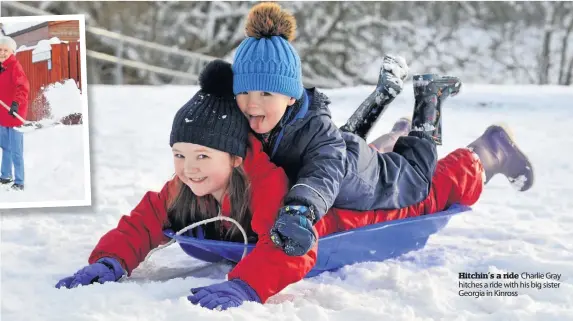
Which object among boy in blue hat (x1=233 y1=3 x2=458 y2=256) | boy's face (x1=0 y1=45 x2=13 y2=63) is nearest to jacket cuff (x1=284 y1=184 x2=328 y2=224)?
boy in blue hat (x1=233 y1=3 x2=458 y2=256)

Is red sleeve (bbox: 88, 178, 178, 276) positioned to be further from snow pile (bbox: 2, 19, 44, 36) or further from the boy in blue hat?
snow pile (bbox: 2, 19, 44, 36)

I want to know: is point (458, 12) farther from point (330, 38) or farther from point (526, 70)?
point (330, 38)

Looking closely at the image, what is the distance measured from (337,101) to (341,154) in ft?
7.54

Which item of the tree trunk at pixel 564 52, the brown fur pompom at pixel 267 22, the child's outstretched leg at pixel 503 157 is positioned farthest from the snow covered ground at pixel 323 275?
the tree trunk at pixel 564 52

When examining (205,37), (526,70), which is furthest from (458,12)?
(205,37)

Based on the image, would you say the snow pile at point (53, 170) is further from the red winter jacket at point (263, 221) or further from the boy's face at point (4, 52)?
Result: the red winter jacket at point (263, 221)

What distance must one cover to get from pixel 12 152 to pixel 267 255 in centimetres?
105

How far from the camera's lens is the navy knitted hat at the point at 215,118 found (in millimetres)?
1487

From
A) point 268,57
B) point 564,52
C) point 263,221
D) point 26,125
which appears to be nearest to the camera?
point 263,221

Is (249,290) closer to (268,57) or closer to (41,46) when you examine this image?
(268,57)

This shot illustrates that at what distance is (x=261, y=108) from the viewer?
5.08 feet

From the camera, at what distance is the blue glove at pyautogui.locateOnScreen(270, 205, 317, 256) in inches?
53.2

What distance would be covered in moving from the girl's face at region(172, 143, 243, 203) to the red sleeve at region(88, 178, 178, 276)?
139mm

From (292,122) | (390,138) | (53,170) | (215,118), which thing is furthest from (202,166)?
(390,138)
